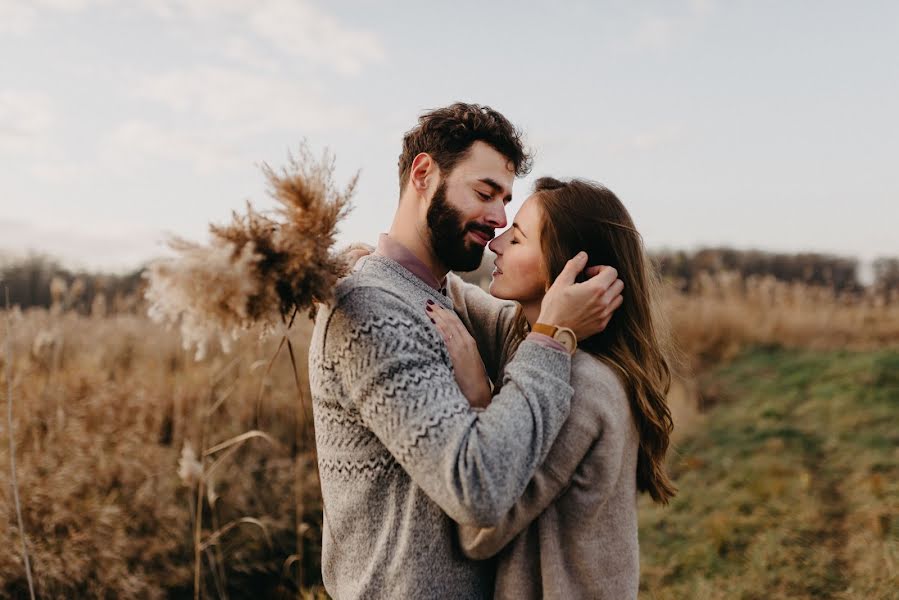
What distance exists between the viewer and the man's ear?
8.64ft

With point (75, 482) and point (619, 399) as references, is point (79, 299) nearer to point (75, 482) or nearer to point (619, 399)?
point (75, 482)

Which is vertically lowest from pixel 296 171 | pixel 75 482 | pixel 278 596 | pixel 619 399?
pixel 278 596

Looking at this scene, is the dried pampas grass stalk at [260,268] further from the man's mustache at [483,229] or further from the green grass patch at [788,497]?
the green grass patch at [788,497]

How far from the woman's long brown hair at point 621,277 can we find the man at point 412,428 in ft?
0.41

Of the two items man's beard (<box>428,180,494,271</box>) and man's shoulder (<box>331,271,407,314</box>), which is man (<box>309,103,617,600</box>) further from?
man's beard (<box>428,180,494,271</box>)

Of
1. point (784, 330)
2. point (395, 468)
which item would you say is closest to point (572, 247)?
point (395, 468)

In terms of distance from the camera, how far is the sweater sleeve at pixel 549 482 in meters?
1.89

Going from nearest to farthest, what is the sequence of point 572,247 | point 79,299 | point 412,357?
point 412,357
point 572,247
point 79,299

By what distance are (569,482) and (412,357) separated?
1.83ft

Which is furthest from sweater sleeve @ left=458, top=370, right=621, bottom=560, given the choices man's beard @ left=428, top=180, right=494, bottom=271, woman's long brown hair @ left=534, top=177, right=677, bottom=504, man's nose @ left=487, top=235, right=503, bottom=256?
man's beard @ left=428, top=180, right=494, bottom=271

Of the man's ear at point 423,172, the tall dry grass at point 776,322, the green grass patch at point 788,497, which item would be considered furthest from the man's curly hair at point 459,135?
the tall dry grass at point 776,322

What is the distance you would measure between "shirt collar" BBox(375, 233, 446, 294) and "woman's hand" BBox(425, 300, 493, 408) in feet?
0.86

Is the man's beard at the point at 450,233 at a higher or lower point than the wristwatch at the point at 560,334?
higher

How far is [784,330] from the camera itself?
33.2 ft
